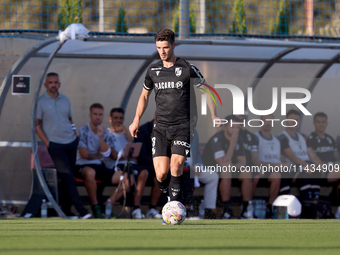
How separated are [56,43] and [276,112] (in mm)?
3893

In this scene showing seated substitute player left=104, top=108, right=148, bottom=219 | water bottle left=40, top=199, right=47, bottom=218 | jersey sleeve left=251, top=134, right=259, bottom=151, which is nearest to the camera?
water bottle left=40, top=199, right=47, bottom=218

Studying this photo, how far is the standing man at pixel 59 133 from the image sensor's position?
25.6 feet

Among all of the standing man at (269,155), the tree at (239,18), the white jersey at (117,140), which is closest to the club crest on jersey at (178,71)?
the white jersey at (117,140)

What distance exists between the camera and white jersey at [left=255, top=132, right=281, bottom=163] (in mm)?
8867

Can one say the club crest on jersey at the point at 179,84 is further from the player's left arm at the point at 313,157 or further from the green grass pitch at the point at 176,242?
the player's left arm at the point at 313,157

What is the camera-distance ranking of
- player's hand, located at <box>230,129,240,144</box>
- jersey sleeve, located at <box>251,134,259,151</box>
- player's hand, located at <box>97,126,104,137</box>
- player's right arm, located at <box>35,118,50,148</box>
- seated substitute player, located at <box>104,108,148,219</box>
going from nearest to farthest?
player's right arm, located at <box>35,118,50,148</box>, seated substitute player, located at <box>104,108,148,219</box>, player's hand, located at <box>230,129,240,144</box>, player's hand, located at <box>97,126,104,137</box>, jersey sleeve, located at <box>251,134,259,151</box>

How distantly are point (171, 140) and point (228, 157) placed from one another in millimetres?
3202

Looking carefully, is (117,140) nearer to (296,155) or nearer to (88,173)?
(88,173)

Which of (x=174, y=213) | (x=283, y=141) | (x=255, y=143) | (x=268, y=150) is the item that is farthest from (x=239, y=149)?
(x=174, y=213)

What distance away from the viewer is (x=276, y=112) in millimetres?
9578

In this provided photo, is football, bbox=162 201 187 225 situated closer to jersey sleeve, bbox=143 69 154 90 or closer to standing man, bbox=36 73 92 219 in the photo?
jersey sleeve, bbox=143 69 154 90

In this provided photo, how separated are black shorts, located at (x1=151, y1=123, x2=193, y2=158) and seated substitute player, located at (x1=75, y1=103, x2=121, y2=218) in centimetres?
285

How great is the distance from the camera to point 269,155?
8.88 metres

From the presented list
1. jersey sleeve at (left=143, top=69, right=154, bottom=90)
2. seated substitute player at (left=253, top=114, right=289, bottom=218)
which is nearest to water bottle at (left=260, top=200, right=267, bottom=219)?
seated substitute player at (left=253, top=114, right=289, bottom=218)
